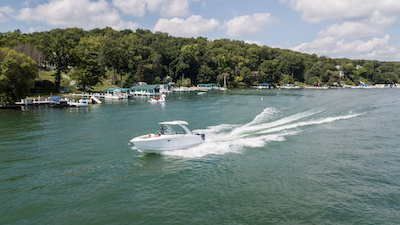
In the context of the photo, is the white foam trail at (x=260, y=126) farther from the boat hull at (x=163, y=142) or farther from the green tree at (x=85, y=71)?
the green tree at (x=85, y=71)

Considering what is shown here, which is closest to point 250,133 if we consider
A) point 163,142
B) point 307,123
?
point 307,123

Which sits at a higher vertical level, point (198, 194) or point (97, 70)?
point (97, 70)

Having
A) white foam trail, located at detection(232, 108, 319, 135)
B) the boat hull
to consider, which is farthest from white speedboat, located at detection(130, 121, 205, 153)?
white foam trail, located at detection(232, 108, 319, 135)

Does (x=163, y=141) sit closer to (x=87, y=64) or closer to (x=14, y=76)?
(x=14, y=76)

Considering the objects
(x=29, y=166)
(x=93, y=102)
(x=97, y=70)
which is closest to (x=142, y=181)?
(x=29, y=166)

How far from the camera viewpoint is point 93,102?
8131 centimetres

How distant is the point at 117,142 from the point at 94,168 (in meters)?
9.42

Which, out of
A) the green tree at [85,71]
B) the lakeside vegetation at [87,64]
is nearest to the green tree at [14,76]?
the lakeside vegetation at [87,64]

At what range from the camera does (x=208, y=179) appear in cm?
2233

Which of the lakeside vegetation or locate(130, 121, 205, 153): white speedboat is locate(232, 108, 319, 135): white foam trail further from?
the lakeside vegetation

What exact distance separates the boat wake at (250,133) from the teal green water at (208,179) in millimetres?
221

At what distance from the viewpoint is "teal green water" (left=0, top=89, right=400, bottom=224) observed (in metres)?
17.1

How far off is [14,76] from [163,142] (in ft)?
186

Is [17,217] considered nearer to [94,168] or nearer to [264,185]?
[94,168]
